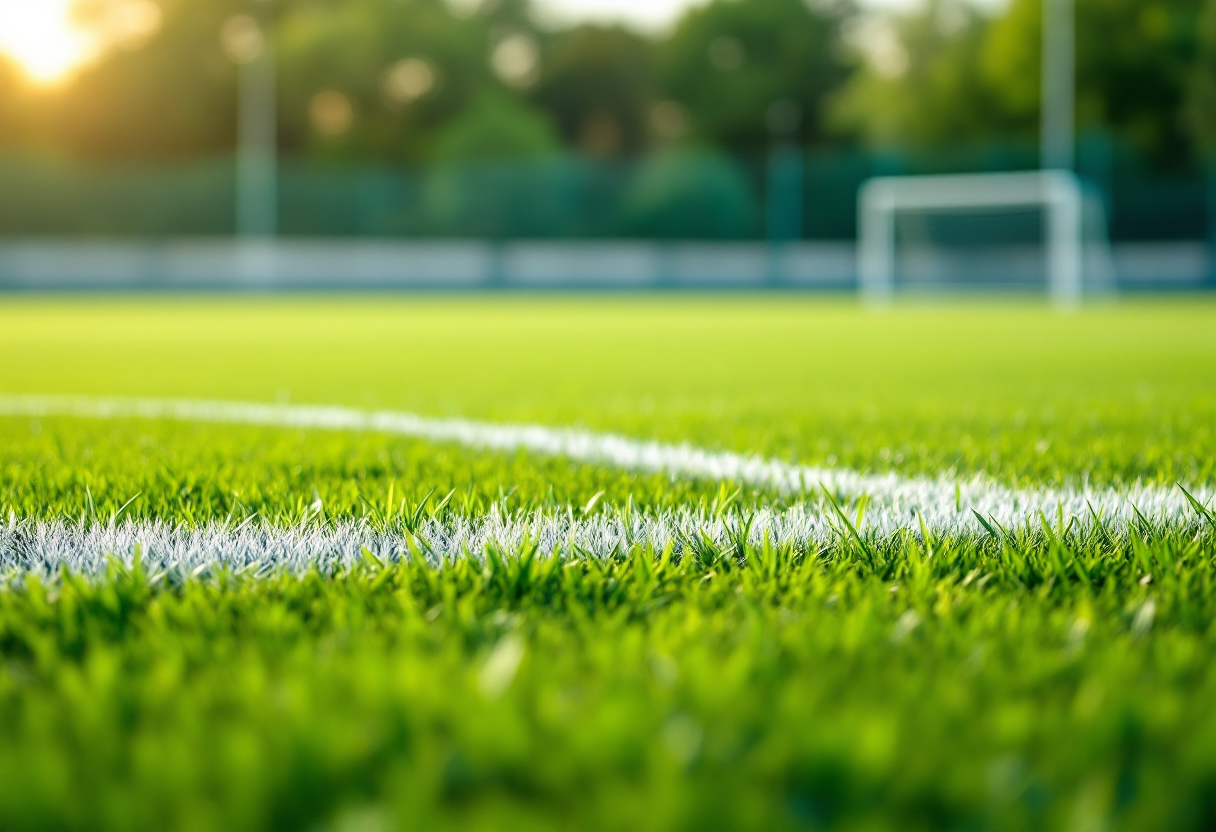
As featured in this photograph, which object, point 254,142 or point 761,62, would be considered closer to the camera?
point 254,142

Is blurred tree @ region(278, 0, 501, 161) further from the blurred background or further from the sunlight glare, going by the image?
the sunlight glare

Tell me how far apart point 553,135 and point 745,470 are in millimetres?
37579

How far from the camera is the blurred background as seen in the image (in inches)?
1058

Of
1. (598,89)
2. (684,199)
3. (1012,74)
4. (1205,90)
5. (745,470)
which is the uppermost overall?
(598,89)

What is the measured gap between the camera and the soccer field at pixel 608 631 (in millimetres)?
671

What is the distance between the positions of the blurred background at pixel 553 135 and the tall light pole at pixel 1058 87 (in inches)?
15.9

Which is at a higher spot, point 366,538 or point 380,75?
point 380,75

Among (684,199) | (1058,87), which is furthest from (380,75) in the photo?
(1058,87)

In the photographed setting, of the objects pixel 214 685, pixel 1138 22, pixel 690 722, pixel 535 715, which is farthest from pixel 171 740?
pixel 1138 22

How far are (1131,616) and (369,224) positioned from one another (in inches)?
1099

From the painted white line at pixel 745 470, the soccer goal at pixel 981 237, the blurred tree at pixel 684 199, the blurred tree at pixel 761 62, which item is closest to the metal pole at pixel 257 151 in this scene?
the blurred tree at pixel 684 199

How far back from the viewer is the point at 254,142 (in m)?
35.1

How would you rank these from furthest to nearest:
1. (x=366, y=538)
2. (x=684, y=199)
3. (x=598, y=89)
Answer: (x=598, y=89), (x=684, y=199), (x=366, y=538)

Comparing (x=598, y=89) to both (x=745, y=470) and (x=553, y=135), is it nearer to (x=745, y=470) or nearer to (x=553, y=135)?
(x=553, y=135)
